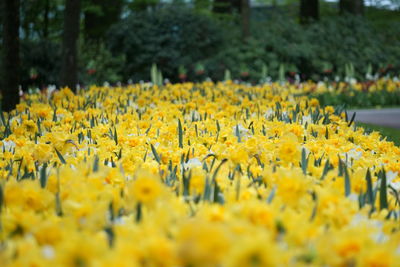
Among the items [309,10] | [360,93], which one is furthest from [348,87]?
[309,10]

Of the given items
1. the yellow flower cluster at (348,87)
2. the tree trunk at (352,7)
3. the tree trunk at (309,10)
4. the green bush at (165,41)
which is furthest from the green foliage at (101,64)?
the tree trunk at (352,7)

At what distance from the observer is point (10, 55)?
258 inches

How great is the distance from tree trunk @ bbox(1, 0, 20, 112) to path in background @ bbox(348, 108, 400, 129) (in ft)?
19.2

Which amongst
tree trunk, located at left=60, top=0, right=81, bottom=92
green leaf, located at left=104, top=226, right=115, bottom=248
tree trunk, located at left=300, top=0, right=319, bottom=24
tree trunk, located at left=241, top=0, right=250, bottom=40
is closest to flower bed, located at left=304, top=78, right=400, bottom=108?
tree trunk, located at left=241, top=0, right=250, bottom=40

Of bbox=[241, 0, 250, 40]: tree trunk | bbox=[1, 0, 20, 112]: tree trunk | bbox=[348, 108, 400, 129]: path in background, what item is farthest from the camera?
bbox=[241, 0, 250, 40]: tree trunk

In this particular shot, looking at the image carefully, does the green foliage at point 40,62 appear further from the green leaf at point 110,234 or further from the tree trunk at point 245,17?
the green leaf at point 110,234

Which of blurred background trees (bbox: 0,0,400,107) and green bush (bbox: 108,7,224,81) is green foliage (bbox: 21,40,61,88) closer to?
blurred background trees (bbox: 0,0,400,107)

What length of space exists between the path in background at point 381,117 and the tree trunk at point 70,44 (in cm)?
515

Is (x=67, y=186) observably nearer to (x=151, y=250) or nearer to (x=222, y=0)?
(x=151, y=250)

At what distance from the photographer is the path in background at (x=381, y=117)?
8.91 metres

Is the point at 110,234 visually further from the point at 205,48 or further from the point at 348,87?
the point at 205,48

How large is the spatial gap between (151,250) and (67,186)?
0.88m

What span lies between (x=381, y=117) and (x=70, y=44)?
602cm

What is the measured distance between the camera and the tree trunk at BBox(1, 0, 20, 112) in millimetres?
6430
